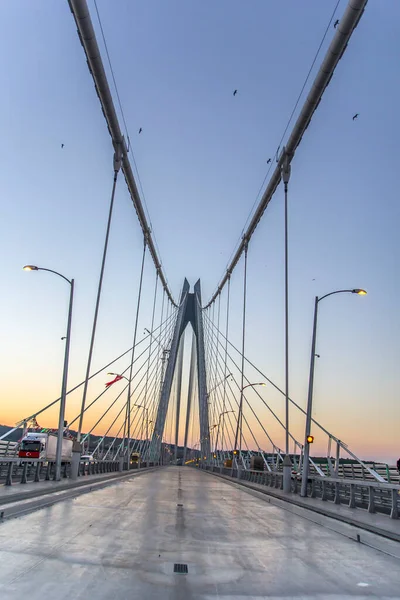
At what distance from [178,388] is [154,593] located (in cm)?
11245

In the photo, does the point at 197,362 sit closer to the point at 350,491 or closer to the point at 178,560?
the point at 350,491

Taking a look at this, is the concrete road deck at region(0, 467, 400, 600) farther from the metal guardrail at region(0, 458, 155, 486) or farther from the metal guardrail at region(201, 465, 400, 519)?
the metal guardrail at region(0, 458, 155, 486)

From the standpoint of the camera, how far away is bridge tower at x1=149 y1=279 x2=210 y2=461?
246 feet

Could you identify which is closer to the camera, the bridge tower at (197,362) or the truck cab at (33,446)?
the truck cab at (33,446)

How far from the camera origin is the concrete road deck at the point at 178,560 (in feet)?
18.5

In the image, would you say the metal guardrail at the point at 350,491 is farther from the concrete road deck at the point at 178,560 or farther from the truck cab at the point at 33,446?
the truck cab at the point at 33,446

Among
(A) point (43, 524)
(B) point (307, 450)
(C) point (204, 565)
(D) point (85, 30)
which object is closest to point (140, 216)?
(D) point (85, 30)

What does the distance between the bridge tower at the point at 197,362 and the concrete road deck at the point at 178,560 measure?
6303 cm

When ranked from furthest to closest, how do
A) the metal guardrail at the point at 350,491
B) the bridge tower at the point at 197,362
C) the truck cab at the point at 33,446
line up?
the bridge tower at the point at 197,362 < the truck cab at the point at 33,446 < the metal guardrail at the point at 350,491

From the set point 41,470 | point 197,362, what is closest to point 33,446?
point 41,470

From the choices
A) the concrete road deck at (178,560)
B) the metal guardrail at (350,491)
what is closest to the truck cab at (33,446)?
the metal guardrail at (350,491)

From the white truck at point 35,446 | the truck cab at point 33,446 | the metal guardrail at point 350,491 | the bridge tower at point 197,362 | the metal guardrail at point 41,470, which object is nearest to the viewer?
the metal guardrail at point 350,491

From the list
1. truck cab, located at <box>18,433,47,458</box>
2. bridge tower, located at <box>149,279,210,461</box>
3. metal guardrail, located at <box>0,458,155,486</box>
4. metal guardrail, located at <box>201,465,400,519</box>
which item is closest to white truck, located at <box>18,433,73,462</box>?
truck cab, located at <box>18,433,47,458</box>

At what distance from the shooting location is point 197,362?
8462 cm
